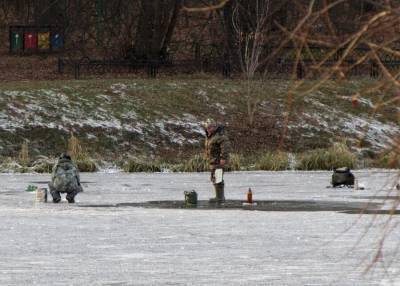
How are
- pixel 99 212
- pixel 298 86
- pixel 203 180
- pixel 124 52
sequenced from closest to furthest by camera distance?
pixel 298 86
pixel 99 212
pixel 203 180
pixel 124 52

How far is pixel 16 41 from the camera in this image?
4838 cm

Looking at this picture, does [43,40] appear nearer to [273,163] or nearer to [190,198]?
[273,163]

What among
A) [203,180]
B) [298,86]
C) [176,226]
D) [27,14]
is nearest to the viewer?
[298,86]

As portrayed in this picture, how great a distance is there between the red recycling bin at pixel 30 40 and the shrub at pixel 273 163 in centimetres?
1549

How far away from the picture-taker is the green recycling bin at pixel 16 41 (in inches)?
1896

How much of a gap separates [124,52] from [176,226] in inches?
1182

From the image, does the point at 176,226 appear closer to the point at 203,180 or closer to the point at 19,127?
the point at 203,180

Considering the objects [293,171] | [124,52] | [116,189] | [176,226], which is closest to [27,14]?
[124,52]

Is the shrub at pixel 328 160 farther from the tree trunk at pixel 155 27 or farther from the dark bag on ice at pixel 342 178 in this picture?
the tree trunk at pixel 155 27

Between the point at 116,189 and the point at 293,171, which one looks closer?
the point at 116,189

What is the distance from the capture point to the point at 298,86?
5160 mm

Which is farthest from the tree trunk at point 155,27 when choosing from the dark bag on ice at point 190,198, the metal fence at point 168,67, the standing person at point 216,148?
the dark bag on ice at point 190,198

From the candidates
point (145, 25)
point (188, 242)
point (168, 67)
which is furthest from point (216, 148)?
point (145, 25)

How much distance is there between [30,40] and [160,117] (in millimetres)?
10029
